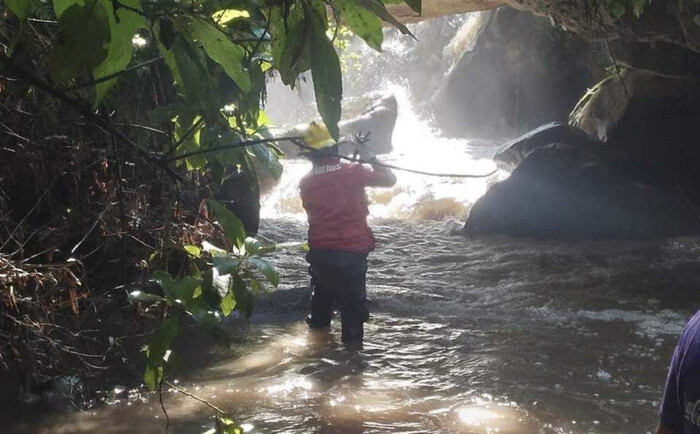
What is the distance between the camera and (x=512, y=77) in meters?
19.7

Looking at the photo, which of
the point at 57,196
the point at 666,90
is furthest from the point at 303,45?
the point at 666,90

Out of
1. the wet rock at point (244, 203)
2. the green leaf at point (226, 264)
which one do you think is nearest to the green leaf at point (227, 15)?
the green leaf at point (226, 264)

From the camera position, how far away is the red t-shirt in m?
5.76

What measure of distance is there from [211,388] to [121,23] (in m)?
4.09

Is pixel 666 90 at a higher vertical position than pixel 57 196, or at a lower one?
higher

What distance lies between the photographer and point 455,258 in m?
9.48

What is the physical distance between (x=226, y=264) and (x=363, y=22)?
0.63 metres

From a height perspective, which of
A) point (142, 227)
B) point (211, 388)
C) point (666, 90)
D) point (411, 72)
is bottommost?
point (211, 388)

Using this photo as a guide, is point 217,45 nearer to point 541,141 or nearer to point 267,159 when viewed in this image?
point 267,159

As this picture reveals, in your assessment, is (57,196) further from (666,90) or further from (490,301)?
(666,90)

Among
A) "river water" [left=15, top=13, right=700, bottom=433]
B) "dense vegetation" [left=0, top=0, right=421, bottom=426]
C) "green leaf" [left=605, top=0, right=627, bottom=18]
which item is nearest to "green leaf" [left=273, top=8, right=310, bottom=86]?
"dense vegetation" [left=0, top=0, right=421, bottom=426]

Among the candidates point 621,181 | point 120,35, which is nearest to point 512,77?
point 621,181

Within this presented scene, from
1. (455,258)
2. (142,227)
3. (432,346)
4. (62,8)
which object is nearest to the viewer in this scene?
(62,8)

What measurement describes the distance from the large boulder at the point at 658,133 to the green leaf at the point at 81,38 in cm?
1063
